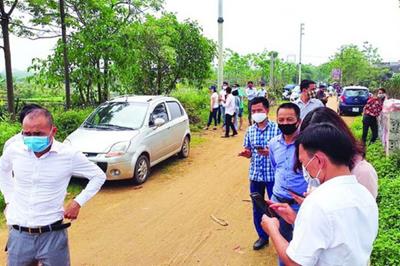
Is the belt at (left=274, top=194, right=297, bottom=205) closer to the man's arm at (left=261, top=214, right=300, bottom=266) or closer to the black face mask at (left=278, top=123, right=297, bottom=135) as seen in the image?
the black face mask at (left=278, top=123, right=297, bottom=135)

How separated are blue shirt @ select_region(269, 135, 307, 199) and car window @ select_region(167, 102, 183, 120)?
19.0ft

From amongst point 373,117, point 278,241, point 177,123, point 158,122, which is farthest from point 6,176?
point 373,117

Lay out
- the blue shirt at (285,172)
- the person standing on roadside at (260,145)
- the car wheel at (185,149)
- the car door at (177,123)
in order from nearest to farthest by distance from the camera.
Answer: the blue shirt at (285,172), the person standing on roadside at (260,145), the car door at (177,123), the car wheel at (185,149)

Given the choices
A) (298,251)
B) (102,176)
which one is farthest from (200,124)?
(298,251)

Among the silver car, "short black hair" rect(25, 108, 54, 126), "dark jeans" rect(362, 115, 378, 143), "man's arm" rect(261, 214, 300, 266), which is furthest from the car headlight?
"dark jeans" rect(362, 115, 378, 143)

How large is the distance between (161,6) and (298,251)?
13.9 meters

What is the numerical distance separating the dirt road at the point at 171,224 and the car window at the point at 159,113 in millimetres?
A: 1181

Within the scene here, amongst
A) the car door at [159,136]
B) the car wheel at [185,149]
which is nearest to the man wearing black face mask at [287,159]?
the car door at [159,136]

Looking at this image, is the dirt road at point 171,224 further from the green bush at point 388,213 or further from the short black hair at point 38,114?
the short black hair at point 38,114

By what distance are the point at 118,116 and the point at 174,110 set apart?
5.54 ft

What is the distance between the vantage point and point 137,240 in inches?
208

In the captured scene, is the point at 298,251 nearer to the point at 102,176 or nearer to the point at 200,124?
the point at 102,176

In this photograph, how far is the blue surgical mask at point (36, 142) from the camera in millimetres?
2830

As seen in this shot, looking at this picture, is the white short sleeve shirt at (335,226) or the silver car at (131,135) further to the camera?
the silver car at (131,135)
